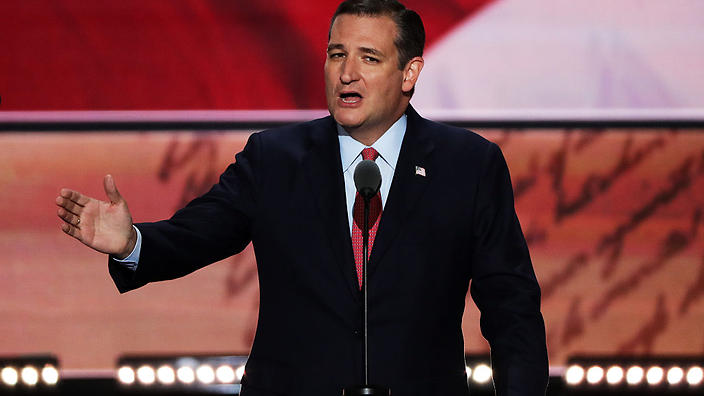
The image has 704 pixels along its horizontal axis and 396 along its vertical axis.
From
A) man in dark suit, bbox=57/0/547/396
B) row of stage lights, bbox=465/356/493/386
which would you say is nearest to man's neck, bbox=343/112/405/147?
man in dark suit, bbox=57/0/547/396

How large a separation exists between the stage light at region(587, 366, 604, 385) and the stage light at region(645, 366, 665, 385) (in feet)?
0.59

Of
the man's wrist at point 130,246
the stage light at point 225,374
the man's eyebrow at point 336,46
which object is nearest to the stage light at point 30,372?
the stage light at point 225,374

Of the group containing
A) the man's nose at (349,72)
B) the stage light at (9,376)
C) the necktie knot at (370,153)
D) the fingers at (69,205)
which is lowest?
the fingers at (69,205)

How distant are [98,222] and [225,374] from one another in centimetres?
179

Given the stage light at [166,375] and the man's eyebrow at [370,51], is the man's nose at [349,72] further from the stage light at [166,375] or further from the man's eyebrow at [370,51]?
the stage light at [166,375]

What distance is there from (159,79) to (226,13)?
0.38m

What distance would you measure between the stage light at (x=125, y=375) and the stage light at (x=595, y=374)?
1.76 metres

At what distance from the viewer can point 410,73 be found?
7.02ft

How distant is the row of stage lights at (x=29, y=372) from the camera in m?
3.48

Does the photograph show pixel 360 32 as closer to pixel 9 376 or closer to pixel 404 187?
pixel 404 187

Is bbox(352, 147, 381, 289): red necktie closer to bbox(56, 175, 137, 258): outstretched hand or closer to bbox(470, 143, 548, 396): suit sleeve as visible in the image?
bbox(470, 143, 548, 396): suit sleeve

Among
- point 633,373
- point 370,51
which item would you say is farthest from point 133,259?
point 633,373

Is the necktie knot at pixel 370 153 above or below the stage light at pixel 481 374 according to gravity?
above

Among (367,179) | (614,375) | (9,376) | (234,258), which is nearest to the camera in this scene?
(367,179)
